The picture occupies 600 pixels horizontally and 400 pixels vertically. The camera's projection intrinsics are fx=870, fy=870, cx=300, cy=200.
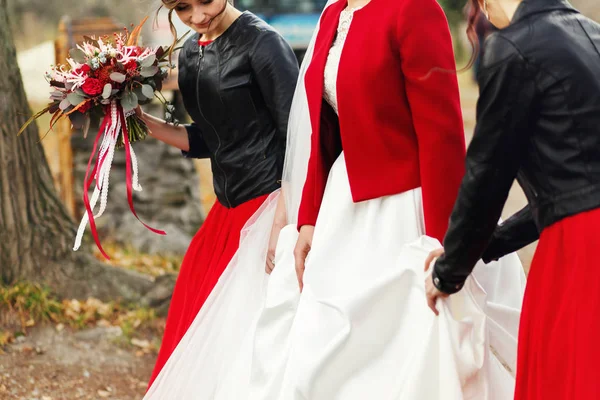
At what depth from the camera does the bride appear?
251 centimetres

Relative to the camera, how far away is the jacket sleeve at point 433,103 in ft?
8.35

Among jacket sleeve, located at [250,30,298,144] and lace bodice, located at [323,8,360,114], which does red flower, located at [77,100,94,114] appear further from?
lace bodice, located at [323,8,360,114]

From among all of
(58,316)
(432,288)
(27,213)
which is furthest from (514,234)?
(27,213)

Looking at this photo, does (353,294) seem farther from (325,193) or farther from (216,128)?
(216,128)

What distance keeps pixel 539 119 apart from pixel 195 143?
2.00 m

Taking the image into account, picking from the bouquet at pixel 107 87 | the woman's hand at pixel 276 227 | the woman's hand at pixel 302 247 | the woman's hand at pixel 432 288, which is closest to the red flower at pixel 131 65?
the bouquet at pixel 107 87

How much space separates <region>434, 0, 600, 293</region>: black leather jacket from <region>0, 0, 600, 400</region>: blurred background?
321 mm

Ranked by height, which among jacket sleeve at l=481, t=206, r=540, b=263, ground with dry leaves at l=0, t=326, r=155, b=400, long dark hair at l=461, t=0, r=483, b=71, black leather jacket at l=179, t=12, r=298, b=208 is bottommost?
ground with dry leaves at l=0, t=326, r=155, b=400

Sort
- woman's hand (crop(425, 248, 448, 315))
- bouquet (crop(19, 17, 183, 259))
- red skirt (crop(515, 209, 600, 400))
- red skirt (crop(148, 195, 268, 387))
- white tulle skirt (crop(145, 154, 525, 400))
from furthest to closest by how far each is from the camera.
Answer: red skirt (crop(148, 195, 268, 387)), bouquet (crop(19, 17, 183, 259)), white tulle skirt (crop(145, 154, 525, 400)), woman's hand (crop(425, 248, 448, 315)), red skirt (crop(515, 209, 600, 400))

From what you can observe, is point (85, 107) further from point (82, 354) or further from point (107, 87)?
point (82, 354)

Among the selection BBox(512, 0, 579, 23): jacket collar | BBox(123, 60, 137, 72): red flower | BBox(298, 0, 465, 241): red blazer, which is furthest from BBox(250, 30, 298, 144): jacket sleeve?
BBox(512, 0, 579, 23): jacket collar

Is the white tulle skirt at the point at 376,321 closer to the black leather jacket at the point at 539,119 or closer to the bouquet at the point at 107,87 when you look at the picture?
the black leather jacket at the point at 539,119

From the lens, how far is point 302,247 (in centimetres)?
294

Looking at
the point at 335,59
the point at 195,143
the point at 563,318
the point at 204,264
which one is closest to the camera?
the point at 563,318
